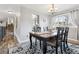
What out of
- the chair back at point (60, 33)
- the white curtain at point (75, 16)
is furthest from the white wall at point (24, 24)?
the white curtain at point (75, 16)

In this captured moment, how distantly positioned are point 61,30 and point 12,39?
85cm

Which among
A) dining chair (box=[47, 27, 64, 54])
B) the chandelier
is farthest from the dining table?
the chandelier

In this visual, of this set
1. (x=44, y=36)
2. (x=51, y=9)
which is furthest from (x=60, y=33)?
(x=51, y=9)

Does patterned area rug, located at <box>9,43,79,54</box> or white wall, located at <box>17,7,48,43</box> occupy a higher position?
white wall, located at <box>17,7,48,43</box>

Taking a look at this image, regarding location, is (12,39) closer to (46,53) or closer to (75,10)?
(46,53)

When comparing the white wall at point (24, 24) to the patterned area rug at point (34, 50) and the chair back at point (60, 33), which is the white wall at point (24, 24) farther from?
the chair back at point (60, 33)

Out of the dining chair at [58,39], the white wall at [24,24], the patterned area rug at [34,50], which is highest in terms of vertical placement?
the white wall at [24,24]

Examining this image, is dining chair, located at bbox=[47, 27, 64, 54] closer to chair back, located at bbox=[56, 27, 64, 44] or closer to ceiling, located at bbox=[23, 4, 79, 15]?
chair back, located at bbox=[56, 27, 64, 44]

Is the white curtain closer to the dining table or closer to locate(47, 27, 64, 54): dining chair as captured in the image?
locate(47, 27, 64, 54): dining chair

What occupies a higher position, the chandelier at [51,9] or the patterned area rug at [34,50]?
the chandelier at [51,9]

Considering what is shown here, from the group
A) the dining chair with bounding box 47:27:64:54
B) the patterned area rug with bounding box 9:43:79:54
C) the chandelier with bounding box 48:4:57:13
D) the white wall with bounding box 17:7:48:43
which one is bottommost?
the patterned area rug with bounding box 9:43:79:54
